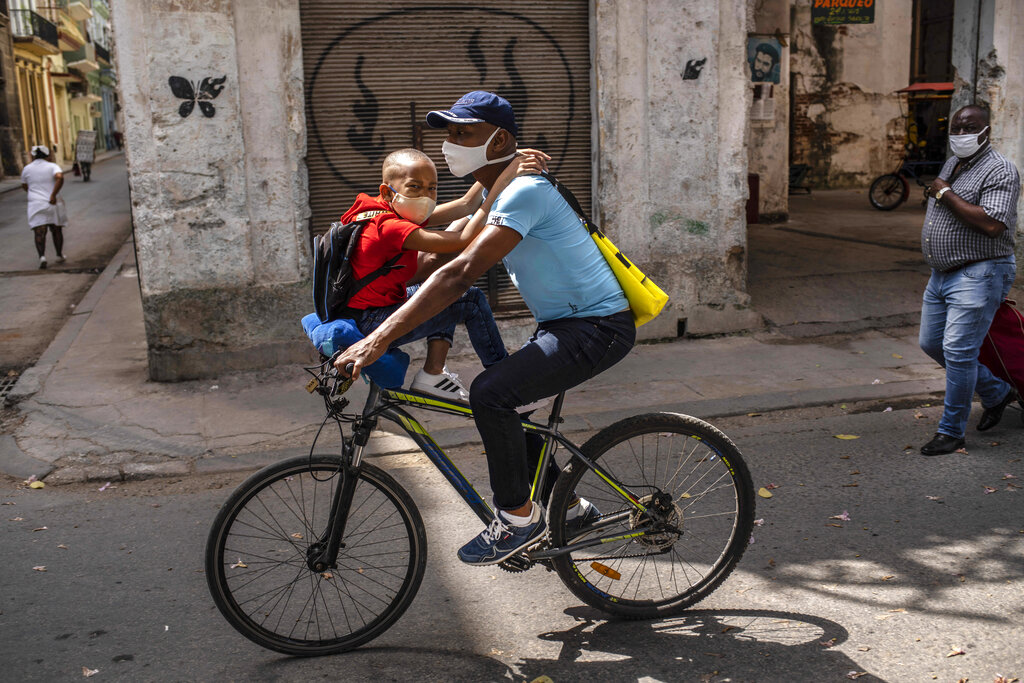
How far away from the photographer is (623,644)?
3311 millimetres

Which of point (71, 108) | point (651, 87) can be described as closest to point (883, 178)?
point (651, 87)

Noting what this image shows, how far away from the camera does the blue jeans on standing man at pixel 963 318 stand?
16.6ft

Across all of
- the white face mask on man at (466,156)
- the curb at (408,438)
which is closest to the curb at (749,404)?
the curb at (408,438)

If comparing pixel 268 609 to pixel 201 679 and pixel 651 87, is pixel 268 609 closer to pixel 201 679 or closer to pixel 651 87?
pixel 201 679

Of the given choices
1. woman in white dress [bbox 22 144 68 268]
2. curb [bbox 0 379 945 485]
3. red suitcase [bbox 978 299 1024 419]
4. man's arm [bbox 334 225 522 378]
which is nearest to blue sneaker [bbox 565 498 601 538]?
man's arm [bbox 334 225 522 378]

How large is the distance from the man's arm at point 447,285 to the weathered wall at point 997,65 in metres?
7.74

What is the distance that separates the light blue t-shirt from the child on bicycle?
0.73ft

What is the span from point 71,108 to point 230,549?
185ft

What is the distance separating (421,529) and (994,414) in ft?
12.6

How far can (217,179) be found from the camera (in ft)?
23.1

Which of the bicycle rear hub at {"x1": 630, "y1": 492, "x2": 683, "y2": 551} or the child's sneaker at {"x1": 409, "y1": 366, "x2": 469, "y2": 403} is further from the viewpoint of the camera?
the bicycle rear hub at {"x1": 630, "y1": 492, "x2": 683, "y2": 551}

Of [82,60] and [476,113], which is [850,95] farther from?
[82,60]

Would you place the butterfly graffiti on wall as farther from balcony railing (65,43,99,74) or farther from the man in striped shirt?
balcony railing (65,43,99,74)

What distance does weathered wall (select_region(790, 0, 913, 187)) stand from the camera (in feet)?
73.2
